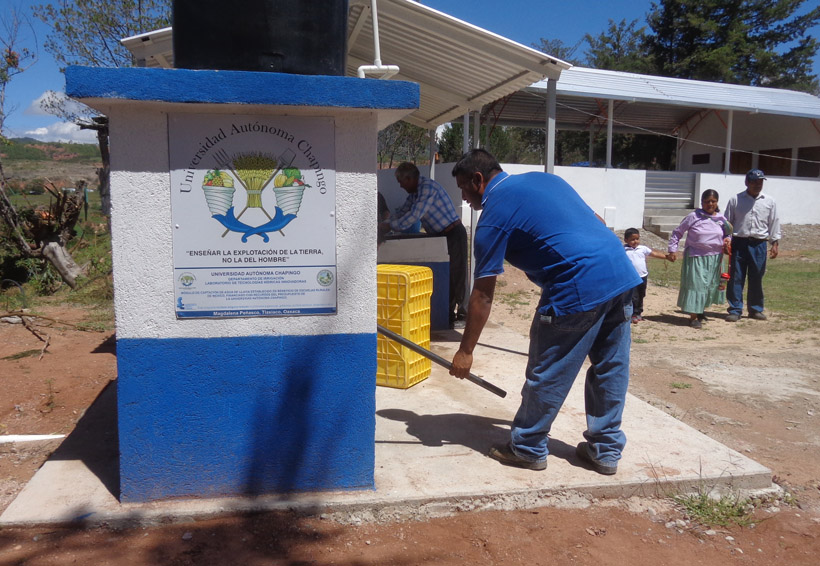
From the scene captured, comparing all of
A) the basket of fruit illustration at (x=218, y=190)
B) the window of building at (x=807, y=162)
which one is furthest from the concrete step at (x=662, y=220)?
the basket of fruit illustration at (x=218, y=190)

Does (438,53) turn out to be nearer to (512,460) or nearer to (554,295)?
(554,295)

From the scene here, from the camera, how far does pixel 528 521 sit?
342 centimetres

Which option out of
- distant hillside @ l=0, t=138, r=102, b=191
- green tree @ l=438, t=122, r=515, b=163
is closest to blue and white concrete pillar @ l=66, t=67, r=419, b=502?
green tree @ l=438, t=122, r=515, b=163

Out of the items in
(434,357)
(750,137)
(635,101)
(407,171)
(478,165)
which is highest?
(635,101)

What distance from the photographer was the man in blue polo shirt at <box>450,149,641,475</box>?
11.7ft

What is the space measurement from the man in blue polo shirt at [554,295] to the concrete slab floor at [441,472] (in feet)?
0.74

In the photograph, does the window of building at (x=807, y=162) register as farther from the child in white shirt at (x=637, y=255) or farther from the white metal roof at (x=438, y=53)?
the white metal roof at (x=438, y=53)

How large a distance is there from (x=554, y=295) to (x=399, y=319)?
74.4 inches

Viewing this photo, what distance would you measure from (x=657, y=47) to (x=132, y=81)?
34125 mm

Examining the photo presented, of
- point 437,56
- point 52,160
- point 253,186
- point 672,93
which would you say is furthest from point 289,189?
point 52,160

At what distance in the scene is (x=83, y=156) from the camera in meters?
65.3

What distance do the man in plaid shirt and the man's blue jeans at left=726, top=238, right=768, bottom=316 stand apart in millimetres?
4000

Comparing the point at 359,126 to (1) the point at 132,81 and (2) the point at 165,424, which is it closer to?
(1) the point at 132,81

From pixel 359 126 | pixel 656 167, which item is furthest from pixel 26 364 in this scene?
pixel 656 167
